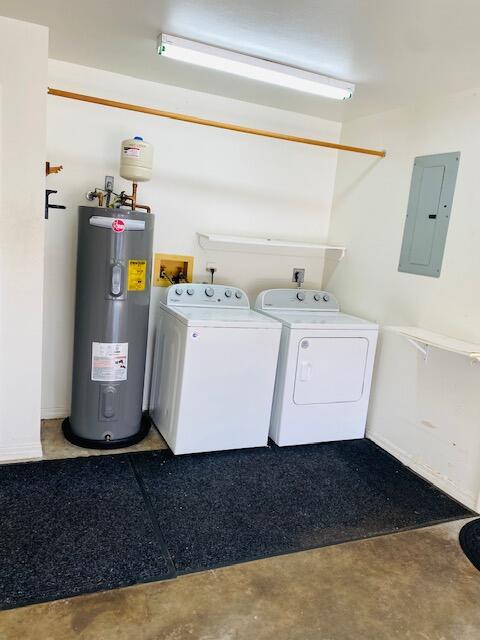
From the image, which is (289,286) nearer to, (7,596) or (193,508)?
(193,508)

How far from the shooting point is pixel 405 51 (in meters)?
2.41

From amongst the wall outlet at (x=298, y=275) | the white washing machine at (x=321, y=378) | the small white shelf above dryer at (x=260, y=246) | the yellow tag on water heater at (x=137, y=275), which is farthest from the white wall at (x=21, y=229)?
the wall outlet at (x=298, y=275)

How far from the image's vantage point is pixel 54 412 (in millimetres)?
3475

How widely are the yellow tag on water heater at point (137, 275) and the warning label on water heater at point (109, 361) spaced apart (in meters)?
0.38

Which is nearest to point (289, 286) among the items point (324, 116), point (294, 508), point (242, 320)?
point (242, 320)

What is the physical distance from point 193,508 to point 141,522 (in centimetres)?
31

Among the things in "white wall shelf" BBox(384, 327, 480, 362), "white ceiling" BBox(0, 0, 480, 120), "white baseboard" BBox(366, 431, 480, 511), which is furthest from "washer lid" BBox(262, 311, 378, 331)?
"white ceiling" BBox(0, 0, 480, 120)

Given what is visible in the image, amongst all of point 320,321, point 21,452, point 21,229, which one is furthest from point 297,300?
point 21,452

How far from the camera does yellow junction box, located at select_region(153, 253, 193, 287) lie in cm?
359

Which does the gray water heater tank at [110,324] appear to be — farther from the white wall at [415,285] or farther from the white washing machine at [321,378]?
the white wall at [415,285]

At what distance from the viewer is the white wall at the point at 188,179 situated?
3.23m

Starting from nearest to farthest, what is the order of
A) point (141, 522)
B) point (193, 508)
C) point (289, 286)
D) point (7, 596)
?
point (7, 596), point (141, 522), point (193, 508), point (289, 286)

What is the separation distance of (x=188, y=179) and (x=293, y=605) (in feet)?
9.36

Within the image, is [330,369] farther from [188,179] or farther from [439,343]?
[188,179]
